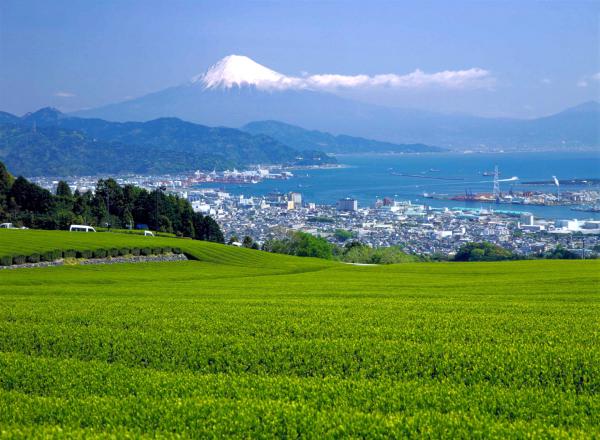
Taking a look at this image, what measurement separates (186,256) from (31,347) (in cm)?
2657

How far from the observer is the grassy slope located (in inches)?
241

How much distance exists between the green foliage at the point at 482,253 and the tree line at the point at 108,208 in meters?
23.9

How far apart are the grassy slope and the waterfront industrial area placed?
141 ft

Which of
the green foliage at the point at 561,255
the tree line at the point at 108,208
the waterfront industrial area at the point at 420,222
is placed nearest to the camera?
the green foliage at the point at 561,255

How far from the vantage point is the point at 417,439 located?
5.64m

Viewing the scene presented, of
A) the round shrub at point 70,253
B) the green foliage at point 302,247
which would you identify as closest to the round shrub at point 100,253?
the round shrub at point 70,253

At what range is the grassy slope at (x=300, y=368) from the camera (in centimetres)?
612

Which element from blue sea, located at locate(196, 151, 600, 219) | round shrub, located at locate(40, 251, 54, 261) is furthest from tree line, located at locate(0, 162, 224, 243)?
blue sea, located at locate(196, 151, 600, 219)

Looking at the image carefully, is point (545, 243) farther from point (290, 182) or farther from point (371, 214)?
point (290, 182)

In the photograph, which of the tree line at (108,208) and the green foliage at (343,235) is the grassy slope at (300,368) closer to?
the tree line at (108,208)

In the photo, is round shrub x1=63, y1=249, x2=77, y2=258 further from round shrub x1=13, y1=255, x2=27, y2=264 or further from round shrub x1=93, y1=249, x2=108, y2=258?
round shrub x1=13, y1=255, x2=27, y2=264

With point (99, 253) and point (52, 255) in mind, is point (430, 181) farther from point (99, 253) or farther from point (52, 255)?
point (52, 255)

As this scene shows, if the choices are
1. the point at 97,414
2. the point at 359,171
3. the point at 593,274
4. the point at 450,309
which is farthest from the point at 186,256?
the point at 359,171

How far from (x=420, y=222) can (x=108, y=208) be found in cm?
4254
